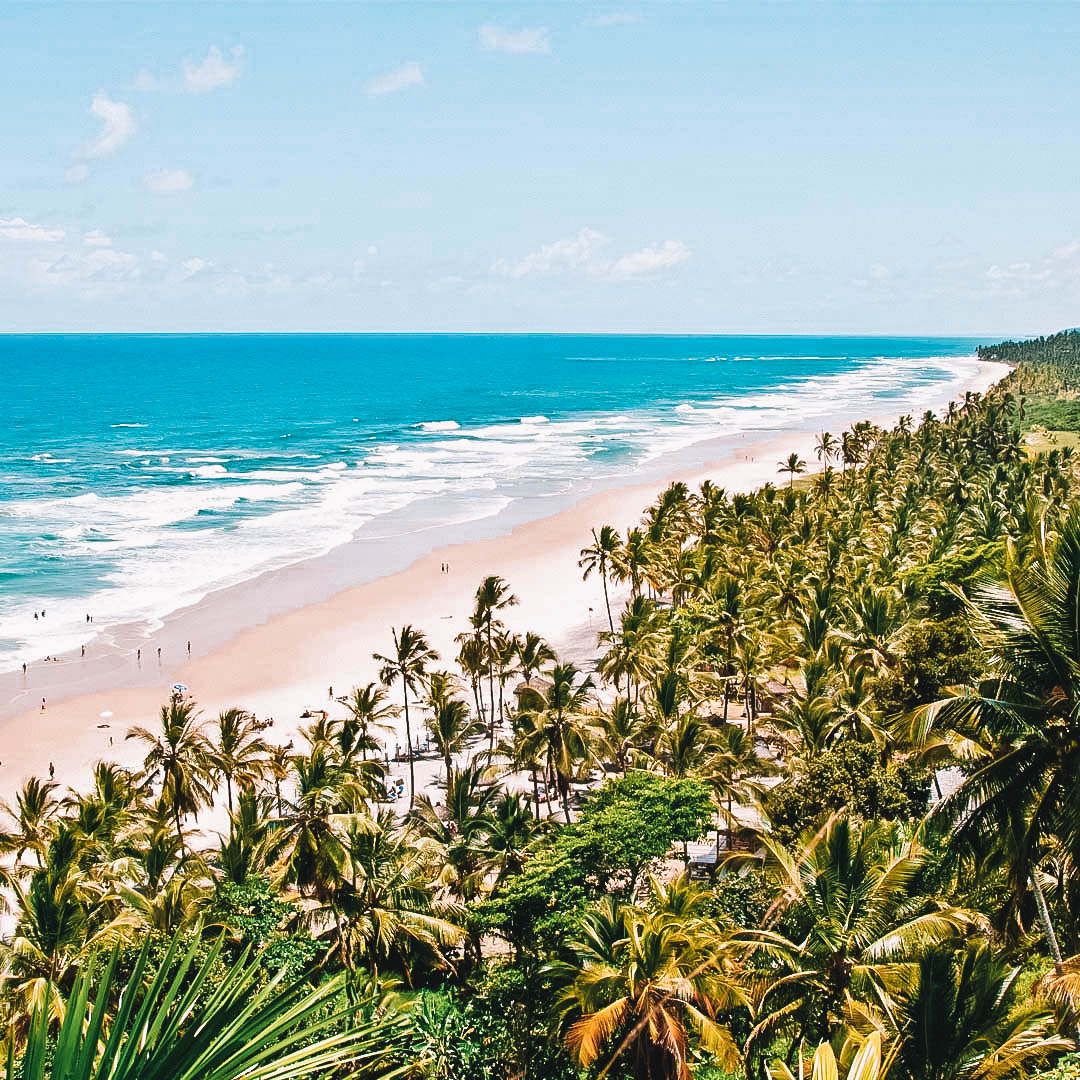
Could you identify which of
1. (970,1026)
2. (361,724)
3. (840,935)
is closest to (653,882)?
(840,935)

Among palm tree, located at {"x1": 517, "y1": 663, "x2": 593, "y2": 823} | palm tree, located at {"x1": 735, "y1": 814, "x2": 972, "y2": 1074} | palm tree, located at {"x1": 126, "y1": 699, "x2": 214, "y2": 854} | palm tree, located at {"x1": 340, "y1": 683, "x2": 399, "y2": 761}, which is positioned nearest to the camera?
palm tree, located at {"x1": 735, "y1": 814, "x2": 972, "y2": 1074}

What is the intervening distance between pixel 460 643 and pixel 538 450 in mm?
69963

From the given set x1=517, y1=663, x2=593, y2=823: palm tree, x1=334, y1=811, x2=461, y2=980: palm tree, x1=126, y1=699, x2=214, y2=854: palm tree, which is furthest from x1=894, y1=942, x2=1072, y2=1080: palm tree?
x1=126, y1=699, x2=214, y2=854: palm tree

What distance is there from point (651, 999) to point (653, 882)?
3.32 meters

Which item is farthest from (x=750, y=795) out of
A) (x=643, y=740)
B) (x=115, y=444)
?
(x=115, y=444)

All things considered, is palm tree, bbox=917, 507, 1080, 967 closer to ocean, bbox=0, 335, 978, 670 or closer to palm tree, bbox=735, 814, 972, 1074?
palm tree, bbox=735, 814, 972, 1074

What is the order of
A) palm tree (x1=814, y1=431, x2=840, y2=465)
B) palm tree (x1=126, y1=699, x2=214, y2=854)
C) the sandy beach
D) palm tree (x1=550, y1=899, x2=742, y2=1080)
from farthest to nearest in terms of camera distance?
palm tree (x1=814, y1=431, x2=840, y2=465), the sandy beach, palm tree (x1=126, y1=699, x2=214, y2=854), palm tree (x1=550, y1=899, x2=742, y2=1080)

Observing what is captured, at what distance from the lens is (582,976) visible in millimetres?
16156

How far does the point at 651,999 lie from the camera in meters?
15.6

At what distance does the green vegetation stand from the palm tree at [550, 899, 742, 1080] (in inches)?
2.0

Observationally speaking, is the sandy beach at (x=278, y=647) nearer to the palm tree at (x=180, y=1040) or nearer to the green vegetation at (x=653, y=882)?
the green vegetation at (x=653, y=882)

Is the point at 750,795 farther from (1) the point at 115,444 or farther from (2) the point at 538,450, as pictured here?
(1) the point at 115,444

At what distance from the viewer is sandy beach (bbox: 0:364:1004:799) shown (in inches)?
1692

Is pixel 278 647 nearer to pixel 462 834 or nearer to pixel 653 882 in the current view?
pixel 462 834
